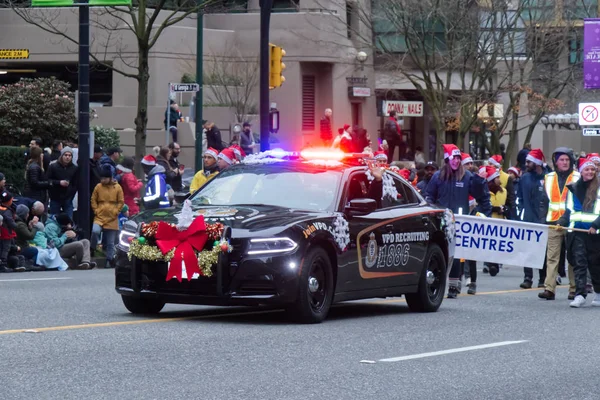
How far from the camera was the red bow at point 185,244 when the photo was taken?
12031 millimetres

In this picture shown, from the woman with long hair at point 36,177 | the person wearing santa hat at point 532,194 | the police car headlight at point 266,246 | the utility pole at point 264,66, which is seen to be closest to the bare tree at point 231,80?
the utility pole at point 264,66

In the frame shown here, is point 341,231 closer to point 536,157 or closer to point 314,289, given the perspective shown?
point 314,289

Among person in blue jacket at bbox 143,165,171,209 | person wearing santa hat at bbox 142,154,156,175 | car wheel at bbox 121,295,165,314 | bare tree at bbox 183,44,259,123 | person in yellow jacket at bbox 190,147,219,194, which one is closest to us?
car wheel at bbox 121,295,165,314

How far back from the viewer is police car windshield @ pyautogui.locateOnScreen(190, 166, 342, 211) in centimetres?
1312

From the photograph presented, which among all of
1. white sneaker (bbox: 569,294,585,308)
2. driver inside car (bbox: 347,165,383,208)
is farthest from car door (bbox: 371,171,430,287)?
white sneaker (bbox: 569,294,585,308)

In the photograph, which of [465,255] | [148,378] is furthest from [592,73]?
[148,378]

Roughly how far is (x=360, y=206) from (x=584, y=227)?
451 cm

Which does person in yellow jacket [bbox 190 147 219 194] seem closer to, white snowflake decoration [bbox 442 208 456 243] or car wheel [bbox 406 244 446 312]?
white snowflake decoration [bbox 442 208 456 243]

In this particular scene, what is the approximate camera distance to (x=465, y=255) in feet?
59.1

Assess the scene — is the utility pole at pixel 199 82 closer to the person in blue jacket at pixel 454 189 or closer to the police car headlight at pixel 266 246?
the person in blue jacket at pixel 454 189

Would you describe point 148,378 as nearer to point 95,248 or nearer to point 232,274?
point 232,274

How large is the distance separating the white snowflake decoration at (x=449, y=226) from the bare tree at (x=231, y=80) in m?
29.0

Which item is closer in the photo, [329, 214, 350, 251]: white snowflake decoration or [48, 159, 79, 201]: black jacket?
[329, 214, 350, 251]: white snowflake decoration

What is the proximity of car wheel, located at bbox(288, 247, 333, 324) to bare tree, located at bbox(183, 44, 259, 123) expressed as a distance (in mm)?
31720
